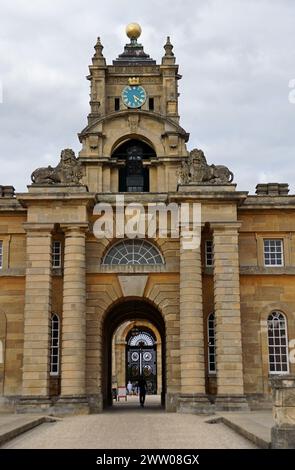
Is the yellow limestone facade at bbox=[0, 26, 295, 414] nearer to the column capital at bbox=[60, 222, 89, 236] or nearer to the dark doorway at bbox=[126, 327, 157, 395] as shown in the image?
the column capital at bbox=[60, 222, 89, 236]

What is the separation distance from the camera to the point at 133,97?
35.5 m

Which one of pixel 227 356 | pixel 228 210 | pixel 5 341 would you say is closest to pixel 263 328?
pixel 227 356

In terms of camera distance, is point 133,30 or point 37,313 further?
point 133,30

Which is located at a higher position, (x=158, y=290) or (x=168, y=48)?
(x=168, y=48)

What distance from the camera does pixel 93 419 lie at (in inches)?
959

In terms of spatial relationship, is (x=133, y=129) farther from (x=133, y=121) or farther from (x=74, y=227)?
(x=74, y=227)

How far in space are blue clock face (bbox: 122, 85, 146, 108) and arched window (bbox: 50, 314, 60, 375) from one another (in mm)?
12290

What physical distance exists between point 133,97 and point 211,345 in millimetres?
13845

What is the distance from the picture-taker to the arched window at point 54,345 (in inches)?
1127

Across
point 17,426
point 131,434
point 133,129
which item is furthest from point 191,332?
point 133,129

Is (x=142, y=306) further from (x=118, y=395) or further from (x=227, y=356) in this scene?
(x=118, y=395)

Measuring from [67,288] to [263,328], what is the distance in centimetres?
843

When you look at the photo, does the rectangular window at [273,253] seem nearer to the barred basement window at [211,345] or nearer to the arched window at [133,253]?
the barred basement window at [211,345]

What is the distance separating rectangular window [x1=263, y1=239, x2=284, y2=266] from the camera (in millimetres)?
30062
